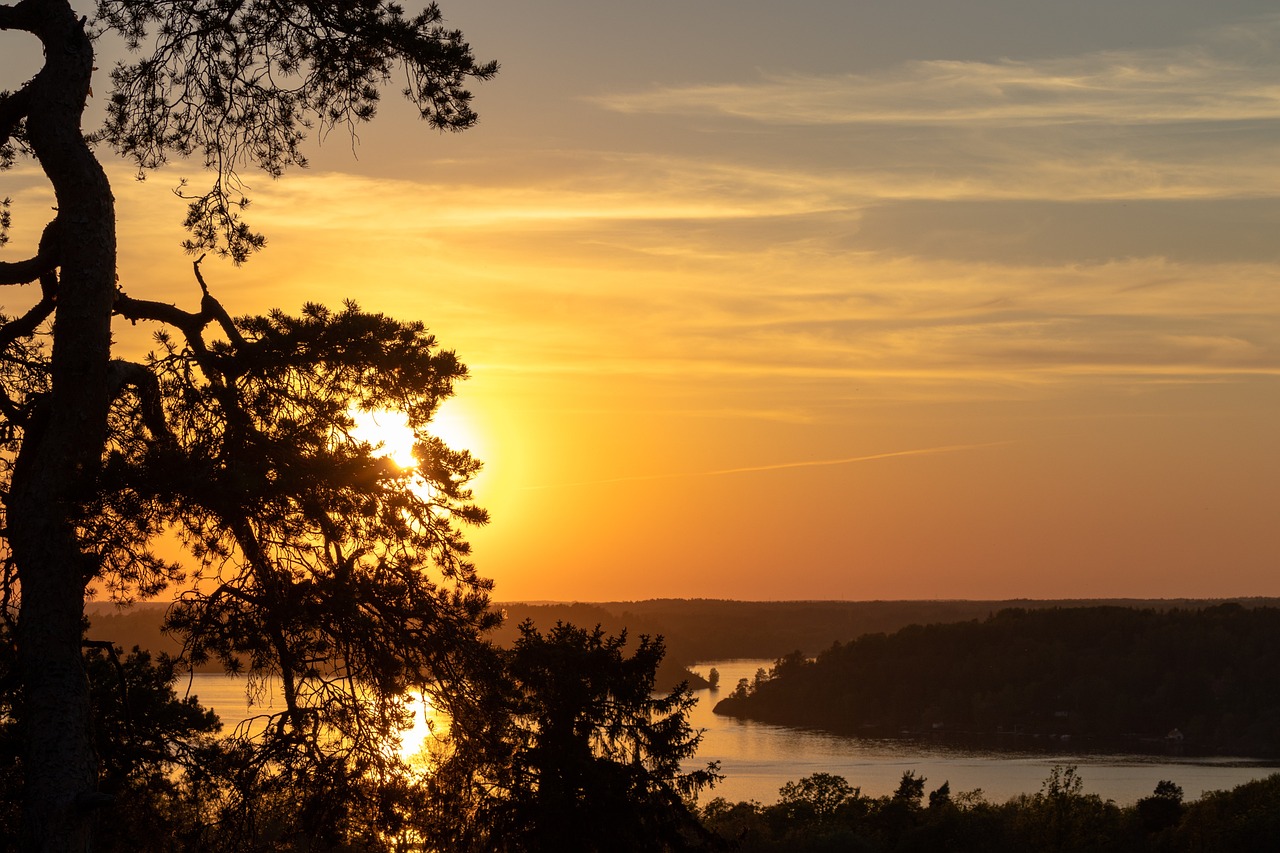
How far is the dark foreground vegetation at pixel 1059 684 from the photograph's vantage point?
11631cm

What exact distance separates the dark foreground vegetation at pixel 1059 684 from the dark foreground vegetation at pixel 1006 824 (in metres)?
60.9

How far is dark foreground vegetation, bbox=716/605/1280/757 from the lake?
1002 cm

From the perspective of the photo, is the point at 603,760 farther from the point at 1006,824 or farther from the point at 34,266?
the point at 1006,824

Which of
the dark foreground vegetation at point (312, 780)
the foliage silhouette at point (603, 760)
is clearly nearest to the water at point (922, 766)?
the foliage silhouette at point (603, 760)

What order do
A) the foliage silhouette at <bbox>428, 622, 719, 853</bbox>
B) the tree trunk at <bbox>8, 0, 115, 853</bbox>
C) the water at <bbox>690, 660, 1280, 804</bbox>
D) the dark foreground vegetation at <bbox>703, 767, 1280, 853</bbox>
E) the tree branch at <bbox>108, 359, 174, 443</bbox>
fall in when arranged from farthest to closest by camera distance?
the water at <bbox>690, 660, 1280, 804</bbox>, the dark foreground vegetation at <bbox>703, 767, 1280, 853</bbox>, the foliage silhouette at <bbox>428, 622, 719, 853</bbox>, the tree branch at <bbox>108, 359, 174, 443</bbox>, the tree trunk at <bbox>8, 0, 115, 853</bbox>

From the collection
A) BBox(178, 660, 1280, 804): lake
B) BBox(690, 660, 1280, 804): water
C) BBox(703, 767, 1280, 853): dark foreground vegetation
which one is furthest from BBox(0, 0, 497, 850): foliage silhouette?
BBox(690, 660, 1280, 804): water

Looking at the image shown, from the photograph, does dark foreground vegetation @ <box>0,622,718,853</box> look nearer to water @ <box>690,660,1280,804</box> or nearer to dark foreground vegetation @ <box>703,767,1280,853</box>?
dark foreground vegetation @ <box>703,767,1280,853</box>

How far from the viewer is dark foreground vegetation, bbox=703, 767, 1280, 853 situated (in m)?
46.8

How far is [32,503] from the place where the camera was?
711cm

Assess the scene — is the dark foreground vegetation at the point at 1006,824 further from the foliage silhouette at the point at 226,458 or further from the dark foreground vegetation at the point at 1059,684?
the dark foreground vegetation at the point at 1059,684

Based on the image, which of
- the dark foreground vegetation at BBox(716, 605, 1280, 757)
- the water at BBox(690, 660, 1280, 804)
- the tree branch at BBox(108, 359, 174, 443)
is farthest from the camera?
the dark foreground vegetation at BBox(716, 605, 1280, 757)

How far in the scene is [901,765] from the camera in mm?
94500

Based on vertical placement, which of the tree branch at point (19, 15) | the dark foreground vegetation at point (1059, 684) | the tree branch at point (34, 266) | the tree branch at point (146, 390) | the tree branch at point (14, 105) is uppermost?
the tree branch at point (19, 15)

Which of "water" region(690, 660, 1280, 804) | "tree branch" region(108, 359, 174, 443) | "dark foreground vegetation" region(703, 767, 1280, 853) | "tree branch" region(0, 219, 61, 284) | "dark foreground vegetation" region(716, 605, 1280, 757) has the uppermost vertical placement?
"tree branch" region(0, 219, 61, 284)
